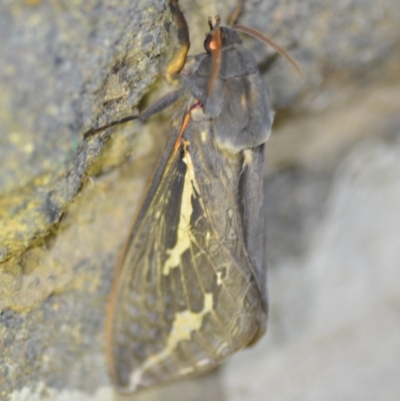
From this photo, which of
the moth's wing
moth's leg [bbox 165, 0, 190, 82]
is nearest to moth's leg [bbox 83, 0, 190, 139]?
moth's leg [bbox 165, 0, 190, 82]

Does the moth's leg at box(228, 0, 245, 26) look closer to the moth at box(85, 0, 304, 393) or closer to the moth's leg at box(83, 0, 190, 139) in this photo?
Result: the moth at box(85, 0, 304, 393)

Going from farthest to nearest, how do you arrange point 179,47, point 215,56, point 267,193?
point 267,193 < point 179,47 < point 215,56

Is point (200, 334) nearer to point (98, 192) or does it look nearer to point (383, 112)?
point (98, 192)

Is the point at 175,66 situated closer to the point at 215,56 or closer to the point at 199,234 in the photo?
the point at 215,56

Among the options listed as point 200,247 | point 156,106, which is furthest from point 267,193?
point 156,106

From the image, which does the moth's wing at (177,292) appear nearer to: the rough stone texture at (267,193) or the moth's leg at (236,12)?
the rough stone texture at (267,193)

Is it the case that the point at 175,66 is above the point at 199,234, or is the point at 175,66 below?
above

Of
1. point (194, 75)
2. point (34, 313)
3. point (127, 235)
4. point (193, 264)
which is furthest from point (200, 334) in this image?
point (194, 75)
